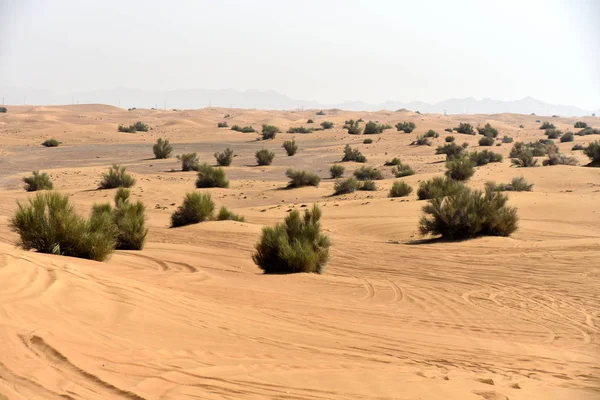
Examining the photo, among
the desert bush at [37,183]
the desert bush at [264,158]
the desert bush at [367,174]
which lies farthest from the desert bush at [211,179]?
the desert bush at [264,158]

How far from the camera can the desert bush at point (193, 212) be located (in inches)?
925

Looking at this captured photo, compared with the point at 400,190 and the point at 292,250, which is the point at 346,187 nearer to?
the point at 400,190

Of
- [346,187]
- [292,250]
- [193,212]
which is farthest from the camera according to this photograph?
[346,187]

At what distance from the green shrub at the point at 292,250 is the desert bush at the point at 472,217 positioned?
5.64 meters

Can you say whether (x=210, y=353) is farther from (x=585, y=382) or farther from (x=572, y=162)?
(x=572, y=162)

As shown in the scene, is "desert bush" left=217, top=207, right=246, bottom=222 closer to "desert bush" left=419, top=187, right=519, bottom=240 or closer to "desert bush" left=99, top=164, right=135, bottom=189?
"desert bush" left=419, top=187, right=519, bottom=240

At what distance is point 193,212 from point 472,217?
368 inches

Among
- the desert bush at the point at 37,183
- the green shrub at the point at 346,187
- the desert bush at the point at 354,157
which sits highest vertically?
the desert bush at the point at 354,157

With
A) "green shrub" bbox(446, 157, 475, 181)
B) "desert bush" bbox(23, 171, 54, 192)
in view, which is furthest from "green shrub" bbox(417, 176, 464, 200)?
"desert bush" bbox(23, 171, 54, 192)

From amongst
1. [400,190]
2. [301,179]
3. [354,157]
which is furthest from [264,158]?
[400,190]

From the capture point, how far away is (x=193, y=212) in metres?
23.5

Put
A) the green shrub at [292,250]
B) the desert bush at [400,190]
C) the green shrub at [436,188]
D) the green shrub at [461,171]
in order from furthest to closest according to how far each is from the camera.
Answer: the green shrub at [461,171]
the desert bush at [400,190]
the green shrub at [436,188]
the green shrub at [292,250]

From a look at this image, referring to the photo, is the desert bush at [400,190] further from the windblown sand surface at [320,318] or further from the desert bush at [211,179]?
the desert bush at [211,179]

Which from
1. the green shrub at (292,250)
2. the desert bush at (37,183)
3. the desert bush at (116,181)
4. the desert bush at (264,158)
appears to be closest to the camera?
the green shrub at (292,250)
